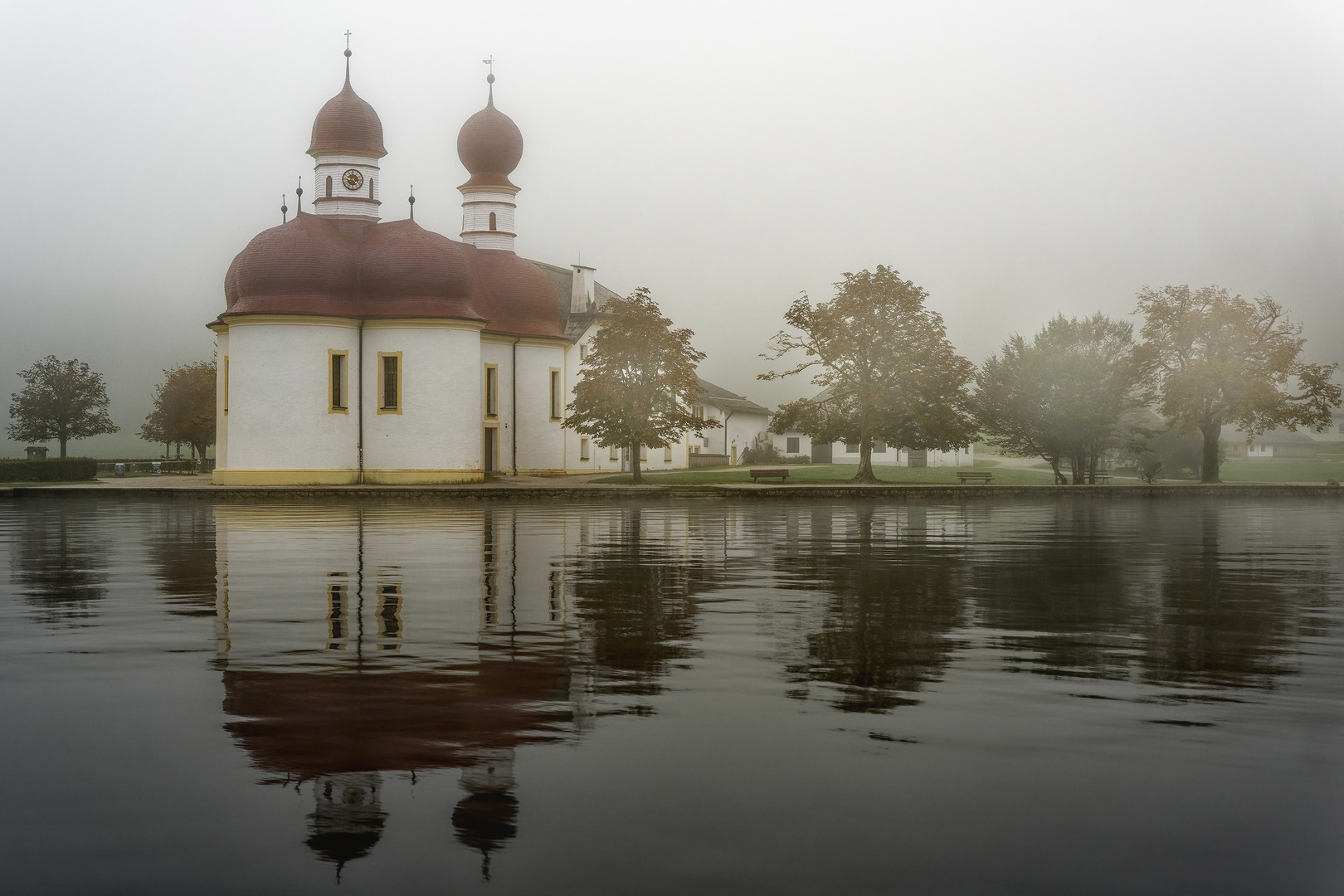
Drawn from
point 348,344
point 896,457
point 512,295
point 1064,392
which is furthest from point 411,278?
point 896,457

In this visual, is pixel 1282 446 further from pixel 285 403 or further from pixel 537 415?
pixel 285 403

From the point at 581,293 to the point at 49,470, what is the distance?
26.8m

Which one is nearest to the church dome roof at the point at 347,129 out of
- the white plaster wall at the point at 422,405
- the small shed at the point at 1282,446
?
the white plaster wall at the point at 422,405

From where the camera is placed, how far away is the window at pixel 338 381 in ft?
176

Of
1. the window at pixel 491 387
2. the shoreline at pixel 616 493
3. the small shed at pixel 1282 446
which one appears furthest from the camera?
the small shed at pixel 1282 446

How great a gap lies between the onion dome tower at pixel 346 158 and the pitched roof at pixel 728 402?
28.3 metres

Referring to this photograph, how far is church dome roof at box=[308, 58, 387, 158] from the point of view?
57.0m

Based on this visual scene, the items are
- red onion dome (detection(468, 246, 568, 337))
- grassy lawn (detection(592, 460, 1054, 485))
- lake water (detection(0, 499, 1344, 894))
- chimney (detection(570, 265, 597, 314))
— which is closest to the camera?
lake water (detection(0, 499, 1344, 894))

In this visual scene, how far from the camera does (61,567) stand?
17750 mm

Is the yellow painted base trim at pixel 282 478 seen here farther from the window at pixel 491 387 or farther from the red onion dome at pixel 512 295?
the red onion dome at pixel 512 295

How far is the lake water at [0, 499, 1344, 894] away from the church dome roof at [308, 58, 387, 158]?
43.9 m

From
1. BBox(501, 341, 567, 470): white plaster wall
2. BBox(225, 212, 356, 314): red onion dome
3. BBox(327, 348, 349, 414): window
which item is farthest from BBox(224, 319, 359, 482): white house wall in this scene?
BBox(501, 341, 567, 470): white plaster wall

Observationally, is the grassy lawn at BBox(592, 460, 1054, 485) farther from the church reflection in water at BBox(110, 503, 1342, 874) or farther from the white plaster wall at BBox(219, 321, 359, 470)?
the church reflection in water at BBox(110, 503, 1342, 874)

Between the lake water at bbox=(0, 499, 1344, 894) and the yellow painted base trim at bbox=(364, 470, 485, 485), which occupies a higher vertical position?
the yellow painted base trim at bbox=(364, 470, 485, 485)
